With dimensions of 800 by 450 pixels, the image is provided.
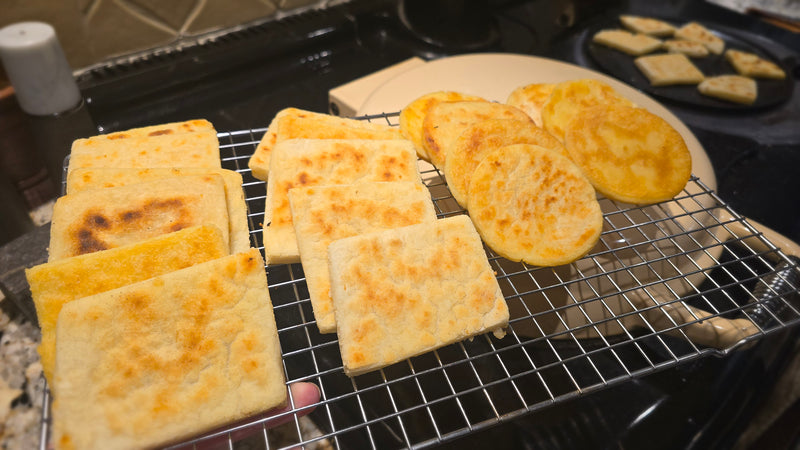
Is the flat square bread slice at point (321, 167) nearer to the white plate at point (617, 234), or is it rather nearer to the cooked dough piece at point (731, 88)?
the white plate at point (617, 234)

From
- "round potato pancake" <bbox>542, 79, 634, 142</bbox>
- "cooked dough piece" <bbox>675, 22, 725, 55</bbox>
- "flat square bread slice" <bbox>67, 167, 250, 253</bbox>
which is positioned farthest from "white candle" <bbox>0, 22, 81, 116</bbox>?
"cooked dough piece" <bbox>675, 22, 725, 55</bbox>

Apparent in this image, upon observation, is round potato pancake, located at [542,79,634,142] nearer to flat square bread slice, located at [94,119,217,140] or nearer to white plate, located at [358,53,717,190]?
white plate, located at [358,53,717,190]

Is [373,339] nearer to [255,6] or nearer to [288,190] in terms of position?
[288,190]

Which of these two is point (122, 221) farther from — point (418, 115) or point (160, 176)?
point (418, 115)

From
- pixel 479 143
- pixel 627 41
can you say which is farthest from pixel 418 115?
pixel 627 41

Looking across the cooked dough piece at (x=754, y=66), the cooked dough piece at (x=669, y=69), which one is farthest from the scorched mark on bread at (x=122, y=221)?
the cooked dough piece at (x=754, y=66)

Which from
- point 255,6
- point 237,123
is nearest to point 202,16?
point 255,6
